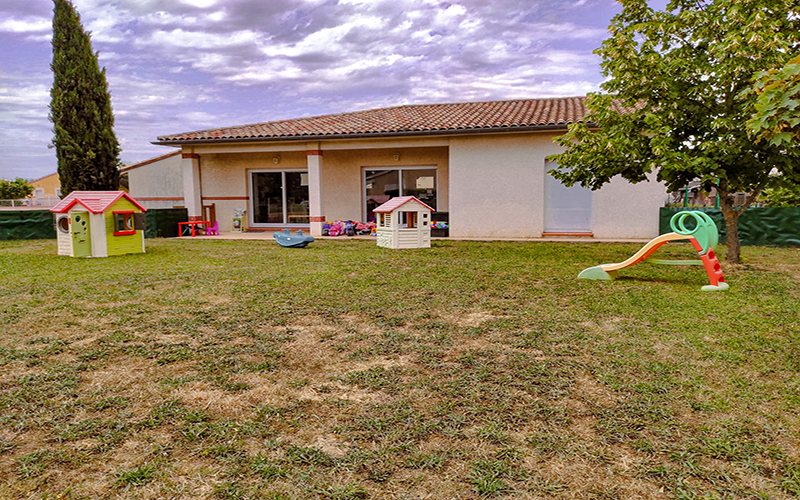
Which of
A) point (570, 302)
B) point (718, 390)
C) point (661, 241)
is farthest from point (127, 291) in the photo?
point (661, 241)

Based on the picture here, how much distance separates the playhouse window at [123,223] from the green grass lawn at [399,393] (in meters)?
4.63

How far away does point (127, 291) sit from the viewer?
6582mm

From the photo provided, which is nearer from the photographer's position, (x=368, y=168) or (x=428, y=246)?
(x=428, y=246)

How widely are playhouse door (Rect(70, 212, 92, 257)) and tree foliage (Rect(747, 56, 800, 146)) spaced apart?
1148cm

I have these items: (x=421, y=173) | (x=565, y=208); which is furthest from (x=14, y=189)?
(x=565, y=208)

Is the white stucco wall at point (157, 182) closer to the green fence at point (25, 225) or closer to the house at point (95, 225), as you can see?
the green fence at point (25, 225)

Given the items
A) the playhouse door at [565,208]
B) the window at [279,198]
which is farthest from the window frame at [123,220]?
the playhouse door at [565,208]

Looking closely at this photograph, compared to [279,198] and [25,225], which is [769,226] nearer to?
[279,198]

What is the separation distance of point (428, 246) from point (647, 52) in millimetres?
6140

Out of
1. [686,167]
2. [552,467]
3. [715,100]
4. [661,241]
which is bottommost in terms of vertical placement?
[552,467]

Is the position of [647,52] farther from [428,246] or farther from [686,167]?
[428,246]

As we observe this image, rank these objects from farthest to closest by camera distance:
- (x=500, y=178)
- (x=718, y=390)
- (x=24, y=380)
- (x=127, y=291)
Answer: (x=500, y=178) < (x=127, y=291) < (x=24, y=380) < (x=718, y=390)

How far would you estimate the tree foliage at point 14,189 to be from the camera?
3951 centimetres

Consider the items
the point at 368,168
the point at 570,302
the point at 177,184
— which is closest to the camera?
the point at 570,302
